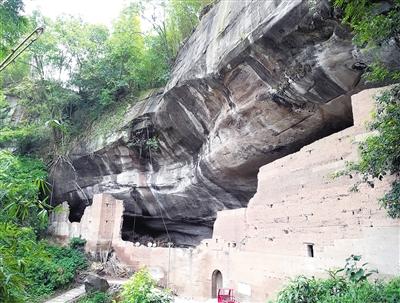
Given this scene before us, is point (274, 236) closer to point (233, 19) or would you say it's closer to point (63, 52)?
point (233, 19)

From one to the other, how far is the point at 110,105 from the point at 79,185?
15.7 feet

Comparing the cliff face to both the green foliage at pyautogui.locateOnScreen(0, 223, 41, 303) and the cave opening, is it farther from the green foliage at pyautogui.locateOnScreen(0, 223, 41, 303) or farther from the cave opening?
the green foliage at pyautogui.locateOnScreen(0, 223, 41, 303)

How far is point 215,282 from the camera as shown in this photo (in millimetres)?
11070

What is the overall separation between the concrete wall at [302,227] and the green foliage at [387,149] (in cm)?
37

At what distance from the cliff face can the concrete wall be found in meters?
1.59

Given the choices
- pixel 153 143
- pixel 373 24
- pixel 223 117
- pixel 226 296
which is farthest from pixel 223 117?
pixel 373 24

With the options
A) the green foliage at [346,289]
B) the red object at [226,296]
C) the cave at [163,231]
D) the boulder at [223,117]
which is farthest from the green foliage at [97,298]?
the green foliage at [346,289]

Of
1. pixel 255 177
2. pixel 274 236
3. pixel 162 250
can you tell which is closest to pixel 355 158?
pixel 274 236

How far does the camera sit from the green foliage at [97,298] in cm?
1194

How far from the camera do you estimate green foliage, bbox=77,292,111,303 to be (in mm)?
11938

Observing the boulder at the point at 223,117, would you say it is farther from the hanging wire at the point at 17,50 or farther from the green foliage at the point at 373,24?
the hanging wire at the point at 17,50

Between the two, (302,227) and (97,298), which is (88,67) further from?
(302,227)

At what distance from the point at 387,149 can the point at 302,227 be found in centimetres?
277

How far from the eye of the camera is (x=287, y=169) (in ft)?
26.7
